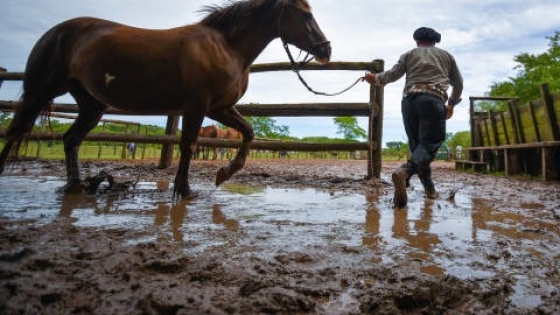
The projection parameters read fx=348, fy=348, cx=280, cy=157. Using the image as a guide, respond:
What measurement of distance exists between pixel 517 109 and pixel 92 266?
9134 millimetres

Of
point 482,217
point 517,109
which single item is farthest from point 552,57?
point 482,217

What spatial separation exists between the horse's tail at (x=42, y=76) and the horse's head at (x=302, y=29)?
2.07 m

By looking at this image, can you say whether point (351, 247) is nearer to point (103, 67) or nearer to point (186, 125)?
point (186, 125)

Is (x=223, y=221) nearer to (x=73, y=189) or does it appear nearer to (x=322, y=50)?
(x=73, y=189)

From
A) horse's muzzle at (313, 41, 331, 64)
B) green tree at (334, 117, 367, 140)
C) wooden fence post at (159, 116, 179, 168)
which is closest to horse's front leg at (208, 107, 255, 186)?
horse's muzzle at (313, 41, 331, 64)

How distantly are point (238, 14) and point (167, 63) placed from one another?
2.78ft

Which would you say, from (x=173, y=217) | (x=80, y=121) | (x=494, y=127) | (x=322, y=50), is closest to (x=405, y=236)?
(x=173, y=217)

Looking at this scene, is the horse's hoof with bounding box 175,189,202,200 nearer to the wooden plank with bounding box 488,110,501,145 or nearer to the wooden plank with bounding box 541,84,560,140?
the wooden plank with bounding box 541,84,560,140

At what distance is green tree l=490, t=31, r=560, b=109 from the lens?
23.9 metres

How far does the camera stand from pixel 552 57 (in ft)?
81.0

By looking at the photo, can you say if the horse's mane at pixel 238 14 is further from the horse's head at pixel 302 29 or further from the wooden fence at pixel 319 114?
the wooden fence at pixel 319 114

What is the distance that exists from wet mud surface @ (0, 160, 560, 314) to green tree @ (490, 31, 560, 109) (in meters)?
27.2

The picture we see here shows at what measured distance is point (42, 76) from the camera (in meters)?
3.30

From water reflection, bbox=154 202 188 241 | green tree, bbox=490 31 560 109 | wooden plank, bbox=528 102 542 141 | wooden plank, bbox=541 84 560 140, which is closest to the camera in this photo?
water reflection, bbox=154 202 188 241
